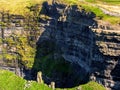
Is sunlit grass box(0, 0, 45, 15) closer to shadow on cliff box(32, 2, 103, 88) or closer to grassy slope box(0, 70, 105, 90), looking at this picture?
shadow on cliff box(32, 2, 103, 88)

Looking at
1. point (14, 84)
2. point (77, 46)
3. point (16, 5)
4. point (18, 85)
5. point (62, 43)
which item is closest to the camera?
point (18, 85)

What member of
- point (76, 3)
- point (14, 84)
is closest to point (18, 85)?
point (14, 84)

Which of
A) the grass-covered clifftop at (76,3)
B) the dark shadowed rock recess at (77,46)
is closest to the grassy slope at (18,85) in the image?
the dark shadowed rock recess at (77,46)

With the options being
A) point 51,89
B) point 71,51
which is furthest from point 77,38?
point 51,89

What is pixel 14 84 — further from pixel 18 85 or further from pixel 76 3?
pixel 76 3

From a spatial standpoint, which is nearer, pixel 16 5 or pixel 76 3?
pixel 76 3

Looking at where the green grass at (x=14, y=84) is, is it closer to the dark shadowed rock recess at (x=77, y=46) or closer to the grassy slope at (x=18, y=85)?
the grassy slope at (x=18, y=85)

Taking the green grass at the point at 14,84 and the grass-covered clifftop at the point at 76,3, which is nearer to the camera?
the green grass at the point at 14,84

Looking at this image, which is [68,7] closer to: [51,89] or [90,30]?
[90,30]

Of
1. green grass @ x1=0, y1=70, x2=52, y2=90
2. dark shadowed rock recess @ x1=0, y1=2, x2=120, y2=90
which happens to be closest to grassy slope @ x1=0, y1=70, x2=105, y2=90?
green grass @ x1=0, y1=70, x2=52, y2=90
